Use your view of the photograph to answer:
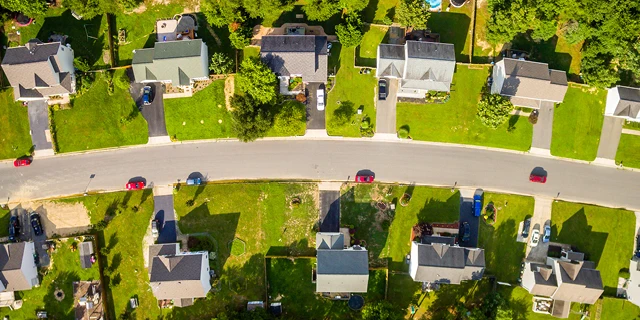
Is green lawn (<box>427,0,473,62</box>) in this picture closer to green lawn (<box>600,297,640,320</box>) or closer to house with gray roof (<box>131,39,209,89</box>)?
house with gray roof (<box>131,39,209,89</box>)

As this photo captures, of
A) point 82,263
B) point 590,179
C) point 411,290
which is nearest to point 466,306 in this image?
point 411,290

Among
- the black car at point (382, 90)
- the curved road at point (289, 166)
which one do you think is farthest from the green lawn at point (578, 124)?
the black car at point (382, 90)

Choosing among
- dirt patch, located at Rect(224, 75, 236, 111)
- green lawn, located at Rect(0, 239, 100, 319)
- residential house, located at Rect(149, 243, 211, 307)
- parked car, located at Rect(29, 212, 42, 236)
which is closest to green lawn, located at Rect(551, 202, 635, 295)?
dirt patch, located at Rect(224, 75, 236, 111)

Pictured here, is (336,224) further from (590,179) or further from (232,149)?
(590,179)

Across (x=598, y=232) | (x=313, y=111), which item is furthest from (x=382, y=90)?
(x=598, y=232)

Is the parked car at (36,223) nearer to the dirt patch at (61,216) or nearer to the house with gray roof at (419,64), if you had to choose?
the dirt patch at (61,216)

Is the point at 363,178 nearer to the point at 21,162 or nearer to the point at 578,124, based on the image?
the point at 578,124

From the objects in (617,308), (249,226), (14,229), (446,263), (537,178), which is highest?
(537,178)
